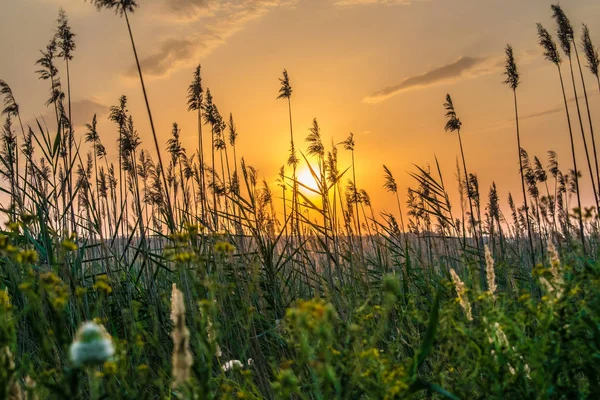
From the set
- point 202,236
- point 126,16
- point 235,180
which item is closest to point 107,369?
point 202,236

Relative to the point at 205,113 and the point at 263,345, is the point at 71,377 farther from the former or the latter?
the point at 205,113

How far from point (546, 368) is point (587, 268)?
508 millimetres

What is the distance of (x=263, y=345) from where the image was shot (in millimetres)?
4117

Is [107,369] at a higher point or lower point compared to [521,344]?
higher

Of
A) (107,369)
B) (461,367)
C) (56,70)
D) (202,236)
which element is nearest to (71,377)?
(107,369)

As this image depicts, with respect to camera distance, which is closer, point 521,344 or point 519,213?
point 521,344

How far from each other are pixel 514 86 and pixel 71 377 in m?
7.61

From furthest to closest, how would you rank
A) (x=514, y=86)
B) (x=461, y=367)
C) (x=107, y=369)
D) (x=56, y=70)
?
(x=514, y=86)
(x=56, y=70)
(x=461, y=367)
(x=107, y=369)

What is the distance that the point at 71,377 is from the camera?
1.41 m

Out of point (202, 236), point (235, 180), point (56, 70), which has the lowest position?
point (202, 236)

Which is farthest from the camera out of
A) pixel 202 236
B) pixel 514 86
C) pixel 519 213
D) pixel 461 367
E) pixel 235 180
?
pixel 519 213

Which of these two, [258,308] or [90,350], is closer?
[90,350]

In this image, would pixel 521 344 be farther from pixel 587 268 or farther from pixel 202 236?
pixel 202 236

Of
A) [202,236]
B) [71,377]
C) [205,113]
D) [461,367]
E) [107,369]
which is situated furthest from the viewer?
[205,113]
